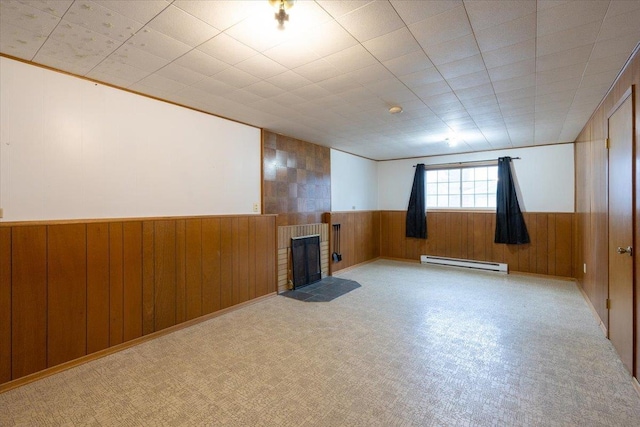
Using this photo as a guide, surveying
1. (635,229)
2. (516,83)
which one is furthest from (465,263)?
(516,83)

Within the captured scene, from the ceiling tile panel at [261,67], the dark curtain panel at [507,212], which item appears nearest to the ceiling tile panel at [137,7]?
the ceiling tile panel at [261,67]

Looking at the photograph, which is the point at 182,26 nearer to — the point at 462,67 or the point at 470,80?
the point at 462,67

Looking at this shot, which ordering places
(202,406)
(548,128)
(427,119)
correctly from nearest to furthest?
(202,406) < (427,119) < (548,128)

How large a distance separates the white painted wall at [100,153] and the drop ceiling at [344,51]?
185 mm

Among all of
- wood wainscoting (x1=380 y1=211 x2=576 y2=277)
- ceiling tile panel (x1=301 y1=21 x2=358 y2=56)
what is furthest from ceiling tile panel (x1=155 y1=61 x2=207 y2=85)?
wood wainscoting (x1=380 y1=211 x2=576 y2=277)

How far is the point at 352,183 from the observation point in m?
6.34

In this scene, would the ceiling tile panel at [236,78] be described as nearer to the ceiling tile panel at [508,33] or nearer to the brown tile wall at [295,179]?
the brown tile wall at [295,179]

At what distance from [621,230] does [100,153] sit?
4.55 metres

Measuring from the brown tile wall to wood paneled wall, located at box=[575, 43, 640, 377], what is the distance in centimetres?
374

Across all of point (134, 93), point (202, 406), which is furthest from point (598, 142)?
point (134, 93)

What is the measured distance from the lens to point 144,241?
9.50 ft

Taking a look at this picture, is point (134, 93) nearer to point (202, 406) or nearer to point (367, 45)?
point (367, 45)

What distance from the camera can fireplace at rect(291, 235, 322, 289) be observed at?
4668 mm

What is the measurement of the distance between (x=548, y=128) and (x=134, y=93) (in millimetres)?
5299
